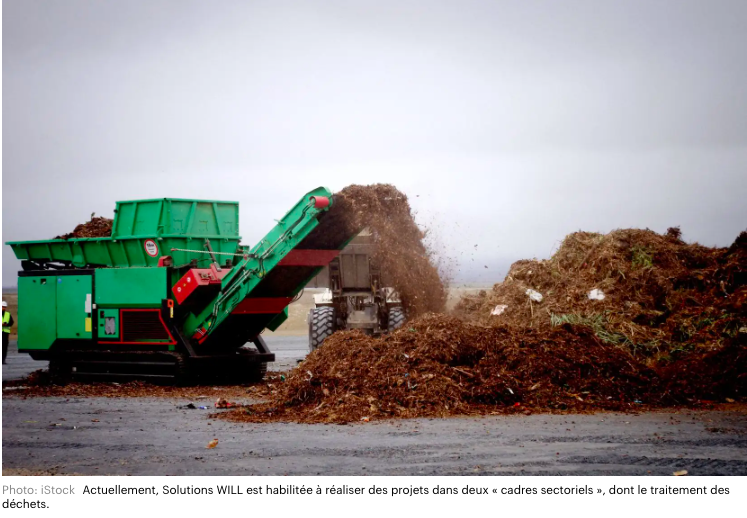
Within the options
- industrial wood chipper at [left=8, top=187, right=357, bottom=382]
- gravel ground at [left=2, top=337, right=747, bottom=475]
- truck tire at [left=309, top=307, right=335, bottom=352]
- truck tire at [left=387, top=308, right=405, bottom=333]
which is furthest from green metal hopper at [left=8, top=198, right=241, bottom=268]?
gravel ground at [left=2, top=337, right=747, bottom=475]

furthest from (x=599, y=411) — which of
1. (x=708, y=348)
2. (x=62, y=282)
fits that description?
(x=62, y=282)

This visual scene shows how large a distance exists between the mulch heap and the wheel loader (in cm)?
320

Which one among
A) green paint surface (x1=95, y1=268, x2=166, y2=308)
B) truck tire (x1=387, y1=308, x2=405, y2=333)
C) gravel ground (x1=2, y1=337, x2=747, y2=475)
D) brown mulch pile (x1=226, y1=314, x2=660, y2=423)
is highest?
green paint surface (x1=95, y1=268, x2=166, y2=308)

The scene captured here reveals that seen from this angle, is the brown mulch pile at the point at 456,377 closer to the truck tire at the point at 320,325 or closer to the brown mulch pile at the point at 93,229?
the truck tire at the point at 320,325

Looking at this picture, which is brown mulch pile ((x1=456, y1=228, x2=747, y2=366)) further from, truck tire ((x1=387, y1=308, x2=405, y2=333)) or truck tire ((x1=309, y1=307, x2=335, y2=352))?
truck tire ((x1=309, y1=307, x2=335, y2=352))

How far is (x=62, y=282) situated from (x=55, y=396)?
228 cm

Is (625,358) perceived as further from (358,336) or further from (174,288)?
(174,288)

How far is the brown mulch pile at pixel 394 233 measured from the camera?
10.7 m

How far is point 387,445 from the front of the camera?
22.9 ft

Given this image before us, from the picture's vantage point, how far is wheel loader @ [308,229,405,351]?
1410cm

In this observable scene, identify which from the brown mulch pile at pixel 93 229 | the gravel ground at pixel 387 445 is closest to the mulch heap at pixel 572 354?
the gravel ground at pixel 387 445

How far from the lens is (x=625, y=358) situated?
9.68 metres

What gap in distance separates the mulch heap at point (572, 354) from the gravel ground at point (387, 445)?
2.04 ft

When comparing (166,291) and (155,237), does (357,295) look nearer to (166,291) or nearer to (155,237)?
(166,291)
